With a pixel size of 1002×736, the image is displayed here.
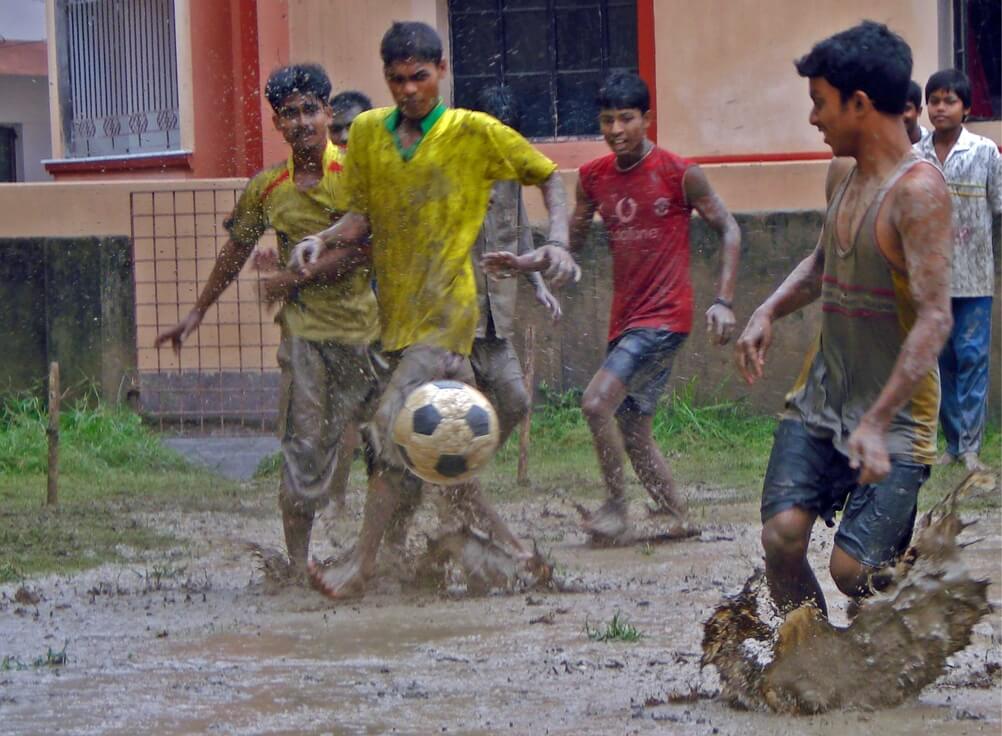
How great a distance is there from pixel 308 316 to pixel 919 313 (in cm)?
A: 282

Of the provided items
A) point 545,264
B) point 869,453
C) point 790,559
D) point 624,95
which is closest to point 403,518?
point 545,264

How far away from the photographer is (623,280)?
7418 millimetres

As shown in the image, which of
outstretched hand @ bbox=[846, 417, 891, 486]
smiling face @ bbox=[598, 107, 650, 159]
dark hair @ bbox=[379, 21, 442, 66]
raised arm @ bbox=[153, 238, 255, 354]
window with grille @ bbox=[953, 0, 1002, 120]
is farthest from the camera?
window with grille @ bbox=[953, 0, 1002, 120]

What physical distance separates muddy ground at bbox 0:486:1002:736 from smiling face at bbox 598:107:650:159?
1.68 metres

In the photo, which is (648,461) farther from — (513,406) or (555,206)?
(555,206)

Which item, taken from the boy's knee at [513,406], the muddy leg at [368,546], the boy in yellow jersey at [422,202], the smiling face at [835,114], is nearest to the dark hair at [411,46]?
the boy in yellow jersey at [422,202]

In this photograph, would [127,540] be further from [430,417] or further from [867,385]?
[867,385]

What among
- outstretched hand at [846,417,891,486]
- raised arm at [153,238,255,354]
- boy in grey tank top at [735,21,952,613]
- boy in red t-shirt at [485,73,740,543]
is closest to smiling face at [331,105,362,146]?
boy in red t-shirt at [485,73,740,543]

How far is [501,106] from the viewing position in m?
7.81

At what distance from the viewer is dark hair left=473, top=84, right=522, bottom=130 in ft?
25.4

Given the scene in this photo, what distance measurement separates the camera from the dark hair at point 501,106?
7754 millimetres

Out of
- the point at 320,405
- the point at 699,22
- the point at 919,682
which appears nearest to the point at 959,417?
the point at 699,22

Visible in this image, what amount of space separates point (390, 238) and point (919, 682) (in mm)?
2354

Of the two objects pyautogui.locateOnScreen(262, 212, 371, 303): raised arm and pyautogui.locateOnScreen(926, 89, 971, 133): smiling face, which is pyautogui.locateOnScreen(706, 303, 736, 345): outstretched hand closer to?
pyautogui.locateOnScreen(262, 212, 371, 303): raised arm
